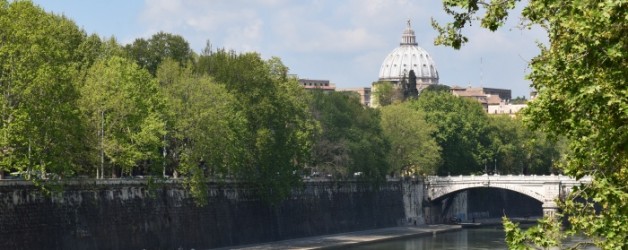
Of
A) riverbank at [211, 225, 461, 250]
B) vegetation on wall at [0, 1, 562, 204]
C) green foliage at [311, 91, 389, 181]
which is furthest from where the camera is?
green foliage at [311, 91, 389, 181]

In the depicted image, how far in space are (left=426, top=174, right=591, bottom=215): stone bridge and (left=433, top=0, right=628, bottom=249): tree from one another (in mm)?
88685

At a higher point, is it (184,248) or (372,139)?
(372,139)

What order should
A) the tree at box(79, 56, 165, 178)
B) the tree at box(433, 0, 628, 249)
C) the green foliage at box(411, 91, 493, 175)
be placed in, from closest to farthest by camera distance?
1. the tree at box(433, 0, 628, 249)
2. the tree at box(79, 56, 165, 178)
3. the green foliage at box(411, 91, 493, 175)

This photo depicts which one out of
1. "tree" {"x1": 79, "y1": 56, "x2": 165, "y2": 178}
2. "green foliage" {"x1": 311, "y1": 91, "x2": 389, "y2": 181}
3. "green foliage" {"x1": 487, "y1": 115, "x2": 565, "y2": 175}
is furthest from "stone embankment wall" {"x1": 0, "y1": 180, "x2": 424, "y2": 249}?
"green foliage" {"x1": 487, "y1": 115, "x2": 565, "y2": 175}

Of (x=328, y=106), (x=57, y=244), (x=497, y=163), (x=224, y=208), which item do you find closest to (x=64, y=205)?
(x=57, y=244)

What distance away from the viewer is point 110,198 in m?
79.8

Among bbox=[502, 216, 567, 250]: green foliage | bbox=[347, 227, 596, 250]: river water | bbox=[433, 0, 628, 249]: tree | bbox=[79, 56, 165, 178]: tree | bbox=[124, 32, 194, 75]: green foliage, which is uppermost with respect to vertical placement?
bbox=[124, 32, 194, 75]: green foliage

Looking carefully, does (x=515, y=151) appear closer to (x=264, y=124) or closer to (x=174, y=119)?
(x=264, y=124)

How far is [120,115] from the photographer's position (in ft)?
263

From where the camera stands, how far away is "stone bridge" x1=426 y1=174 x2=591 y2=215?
398 feet

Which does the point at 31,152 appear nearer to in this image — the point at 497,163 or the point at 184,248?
the point at 184,248

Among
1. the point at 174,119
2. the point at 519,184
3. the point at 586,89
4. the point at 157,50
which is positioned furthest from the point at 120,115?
the point at 586,89

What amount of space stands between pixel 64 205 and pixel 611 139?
52.4 metres

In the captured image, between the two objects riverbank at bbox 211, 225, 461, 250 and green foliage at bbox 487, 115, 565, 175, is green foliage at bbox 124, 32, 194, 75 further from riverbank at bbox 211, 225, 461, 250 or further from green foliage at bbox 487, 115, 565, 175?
green foliage at bbox 487, 115, 565, 175
